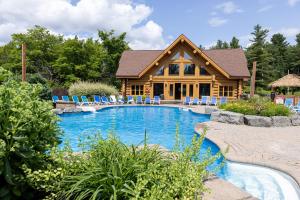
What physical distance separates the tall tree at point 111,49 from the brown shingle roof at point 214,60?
16.7 ft

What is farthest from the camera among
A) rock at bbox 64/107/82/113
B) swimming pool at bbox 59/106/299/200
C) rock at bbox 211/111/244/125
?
rock at bbox 64/107/82/113

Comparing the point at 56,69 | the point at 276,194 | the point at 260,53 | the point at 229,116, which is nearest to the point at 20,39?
the point at 56,69

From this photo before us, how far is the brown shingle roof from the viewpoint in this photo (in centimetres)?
2545

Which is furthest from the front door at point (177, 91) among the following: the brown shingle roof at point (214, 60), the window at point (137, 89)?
the brown shingle roof at point (214, 60)

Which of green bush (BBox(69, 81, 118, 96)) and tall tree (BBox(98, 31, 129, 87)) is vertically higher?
tall tree (BBox(98, 31, 129, 87))

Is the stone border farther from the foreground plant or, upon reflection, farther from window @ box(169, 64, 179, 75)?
window @ box(169, 64, 179, 75)

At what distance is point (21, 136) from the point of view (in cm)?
220

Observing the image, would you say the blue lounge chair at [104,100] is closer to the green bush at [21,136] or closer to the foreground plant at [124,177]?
the foreground plant at [124,177]

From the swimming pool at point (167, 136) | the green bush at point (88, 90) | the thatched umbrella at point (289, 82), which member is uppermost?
the thatched umbrella at point (289, 82)

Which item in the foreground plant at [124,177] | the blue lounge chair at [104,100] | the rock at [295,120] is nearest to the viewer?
the foreground plant at [124,177]

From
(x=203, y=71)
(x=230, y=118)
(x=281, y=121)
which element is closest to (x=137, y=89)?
(x=203, y=71)

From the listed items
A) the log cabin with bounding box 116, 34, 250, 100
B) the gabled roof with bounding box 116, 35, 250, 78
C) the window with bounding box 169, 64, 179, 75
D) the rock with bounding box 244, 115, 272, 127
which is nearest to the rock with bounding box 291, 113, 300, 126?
the rock with bounding box 244, 115, 272, 127

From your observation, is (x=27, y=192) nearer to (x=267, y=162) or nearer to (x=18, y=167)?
(x=18, y=167)

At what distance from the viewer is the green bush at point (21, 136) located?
2.12m
